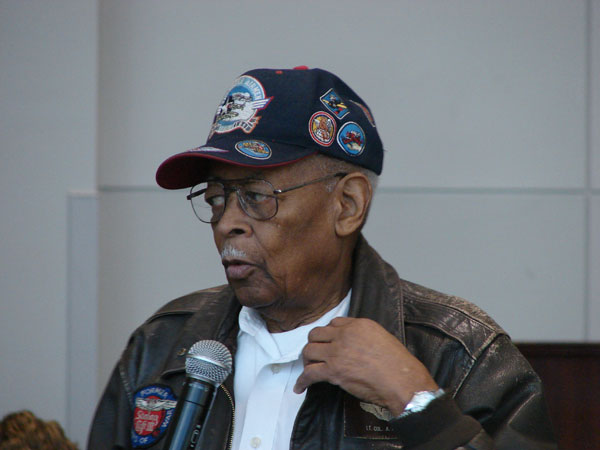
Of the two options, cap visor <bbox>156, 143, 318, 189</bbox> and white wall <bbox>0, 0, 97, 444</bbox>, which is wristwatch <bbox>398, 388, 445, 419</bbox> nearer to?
cap visor <bbox>156, 143, 318, 189</bbox>

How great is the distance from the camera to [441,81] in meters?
3.93

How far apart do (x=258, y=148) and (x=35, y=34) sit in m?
2.06

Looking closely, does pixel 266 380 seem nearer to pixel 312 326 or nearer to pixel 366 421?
pixel 312 326

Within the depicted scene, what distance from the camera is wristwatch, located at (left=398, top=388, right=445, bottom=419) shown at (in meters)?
1.77

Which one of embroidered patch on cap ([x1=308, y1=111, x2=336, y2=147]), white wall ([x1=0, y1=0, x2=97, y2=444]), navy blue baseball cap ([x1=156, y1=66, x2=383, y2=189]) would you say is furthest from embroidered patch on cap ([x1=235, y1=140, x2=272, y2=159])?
white wall ([x1=0, y1=0, x2=97, y2=444])

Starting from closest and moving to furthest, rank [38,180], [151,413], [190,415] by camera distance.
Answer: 1. [190,415]
2. [151,413]
3. [38,180]

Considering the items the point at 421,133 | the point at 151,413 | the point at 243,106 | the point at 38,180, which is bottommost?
the point at 151,413

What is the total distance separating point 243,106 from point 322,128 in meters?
0.23

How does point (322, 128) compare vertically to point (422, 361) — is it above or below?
above

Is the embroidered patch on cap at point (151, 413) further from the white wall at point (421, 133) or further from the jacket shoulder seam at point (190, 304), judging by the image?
the white wall at point (421, 133)

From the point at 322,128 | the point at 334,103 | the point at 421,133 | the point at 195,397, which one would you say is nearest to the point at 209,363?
the point at 195,397

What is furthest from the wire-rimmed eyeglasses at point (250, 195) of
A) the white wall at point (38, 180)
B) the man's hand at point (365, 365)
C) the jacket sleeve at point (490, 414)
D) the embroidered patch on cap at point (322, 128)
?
the white wall at point (38, 180)

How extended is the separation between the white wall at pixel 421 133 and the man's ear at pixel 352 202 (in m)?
1.76

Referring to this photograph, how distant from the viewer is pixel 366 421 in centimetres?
198
